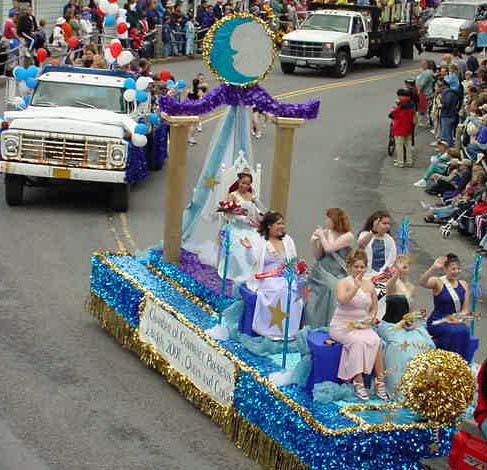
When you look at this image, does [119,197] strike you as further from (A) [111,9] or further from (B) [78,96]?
(A) [111,9]

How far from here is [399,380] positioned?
10617mm

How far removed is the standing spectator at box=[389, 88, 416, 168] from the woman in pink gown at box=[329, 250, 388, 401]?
47.4 ft

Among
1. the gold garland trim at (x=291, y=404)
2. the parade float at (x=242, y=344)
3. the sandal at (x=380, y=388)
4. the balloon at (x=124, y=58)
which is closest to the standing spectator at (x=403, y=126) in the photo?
the balloon at (x=124, y=58)

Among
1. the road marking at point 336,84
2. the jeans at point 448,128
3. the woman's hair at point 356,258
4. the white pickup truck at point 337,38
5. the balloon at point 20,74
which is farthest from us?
the white pickup truck at point 337,38

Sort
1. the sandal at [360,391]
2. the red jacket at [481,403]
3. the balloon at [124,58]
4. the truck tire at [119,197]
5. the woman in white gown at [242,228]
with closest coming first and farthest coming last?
the red jacket at [481,403], the sandal at [360,391], the woman in white gown at [242,228], the truck tire at [119,197], the balloon at [124,58]

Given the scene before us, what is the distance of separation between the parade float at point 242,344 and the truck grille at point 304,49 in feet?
69.9

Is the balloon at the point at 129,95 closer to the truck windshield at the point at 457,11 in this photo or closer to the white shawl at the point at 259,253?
the white shawl at the point at 259,253

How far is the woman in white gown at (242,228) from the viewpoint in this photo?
1275 cm

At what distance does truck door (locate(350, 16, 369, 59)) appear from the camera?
121ft

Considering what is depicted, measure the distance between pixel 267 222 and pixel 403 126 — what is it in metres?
13.1

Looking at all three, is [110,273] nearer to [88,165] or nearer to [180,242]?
[180,242]

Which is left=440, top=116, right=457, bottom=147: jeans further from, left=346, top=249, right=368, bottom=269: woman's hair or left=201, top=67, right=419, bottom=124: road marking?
left=346, top=249, right=368, bottom=269: woman's hair

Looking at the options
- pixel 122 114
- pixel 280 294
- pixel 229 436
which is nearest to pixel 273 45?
pixel 280 294

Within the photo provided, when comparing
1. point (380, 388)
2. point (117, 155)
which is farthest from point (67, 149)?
point (380, 388)
